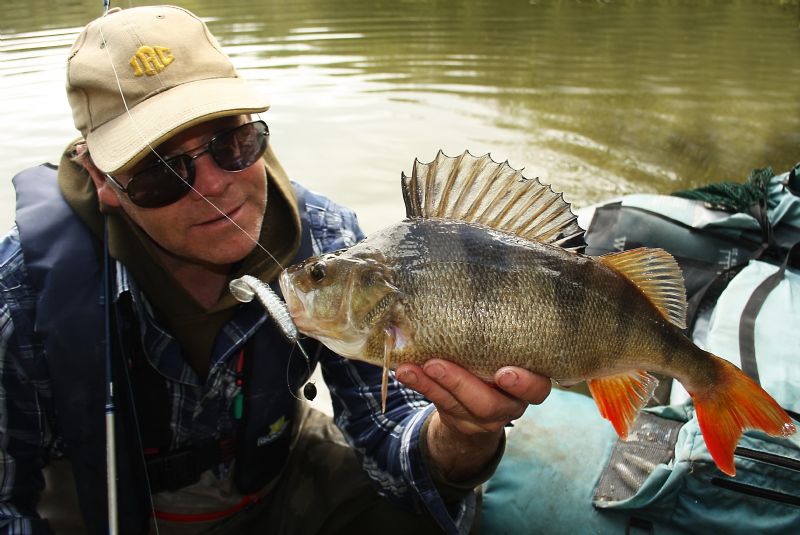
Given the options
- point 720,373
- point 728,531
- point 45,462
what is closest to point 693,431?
point 728,531

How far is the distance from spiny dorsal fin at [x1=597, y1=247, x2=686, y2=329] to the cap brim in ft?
3.79

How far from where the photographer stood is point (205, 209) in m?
1.89

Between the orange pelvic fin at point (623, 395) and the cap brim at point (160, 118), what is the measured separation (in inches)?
50.1

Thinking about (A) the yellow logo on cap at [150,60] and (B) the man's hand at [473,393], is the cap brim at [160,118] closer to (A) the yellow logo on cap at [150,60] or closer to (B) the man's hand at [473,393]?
(A) the yellow logo on cap at [150,60]

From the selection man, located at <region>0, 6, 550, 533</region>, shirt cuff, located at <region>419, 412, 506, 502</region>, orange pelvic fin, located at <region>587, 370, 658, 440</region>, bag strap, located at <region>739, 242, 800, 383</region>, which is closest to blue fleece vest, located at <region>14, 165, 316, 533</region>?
man, located at <region>0, 6, 550, 533</region>

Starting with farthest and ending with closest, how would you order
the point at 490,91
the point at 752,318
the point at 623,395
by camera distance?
the point at 490,91
the point at 752,318
the point at 623,395

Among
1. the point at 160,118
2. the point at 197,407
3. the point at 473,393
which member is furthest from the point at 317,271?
the point at 197,407

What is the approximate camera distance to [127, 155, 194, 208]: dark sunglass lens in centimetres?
181

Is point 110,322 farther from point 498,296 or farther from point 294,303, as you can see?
point 498,296

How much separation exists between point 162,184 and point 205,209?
141 millimetres

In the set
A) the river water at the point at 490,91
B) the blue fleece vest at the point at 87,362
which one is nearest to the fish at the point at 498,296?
the blue fleece vest at the point at 87,362

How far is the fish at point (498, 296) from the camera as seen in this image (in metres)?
1.37

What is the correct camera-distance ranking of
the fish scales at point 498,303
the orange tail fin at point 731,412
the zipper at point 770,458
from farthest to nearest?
the zipper at point 770,458 → the orange tail fin at point 731,412 → the fish scales at point 498,303

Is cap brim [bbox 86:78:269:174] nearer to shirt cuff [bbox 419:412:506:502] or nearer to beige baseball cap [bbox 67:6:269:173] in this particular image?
beige baseball cap [bbox 67:6:269:173]
